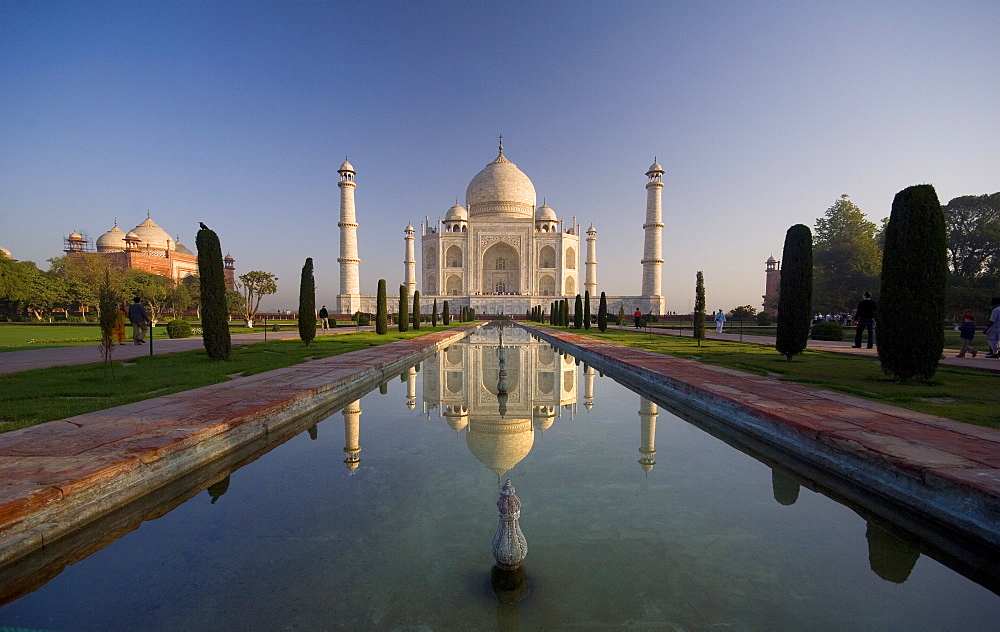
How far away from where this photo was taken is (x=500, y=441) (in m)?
3.42

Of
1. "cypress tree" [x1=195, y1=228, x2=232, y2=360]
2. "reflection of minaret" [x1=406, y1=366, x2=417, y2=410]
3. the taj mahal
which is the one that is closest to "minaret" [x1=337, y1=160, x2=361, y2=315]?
the taj mahal

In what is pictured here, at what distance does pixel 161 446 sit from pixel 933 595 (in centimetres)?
355

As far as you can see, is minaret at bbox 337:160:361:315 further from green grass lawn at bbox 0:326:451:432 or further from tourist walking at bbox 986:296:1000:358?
tourist walking at bbox 986:296:1000:358

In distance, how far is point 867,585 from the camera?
1.65 meters

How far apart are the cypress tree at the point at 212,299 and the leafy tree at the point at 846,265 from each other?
2672 cm

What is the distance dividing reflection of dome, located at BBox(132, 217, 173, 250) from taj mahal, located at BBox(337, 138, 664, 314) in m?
26.8

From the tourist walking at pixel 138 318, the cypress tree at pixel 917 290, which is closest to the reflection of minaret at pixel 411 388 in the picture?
the cypress tree at pixel 917 290

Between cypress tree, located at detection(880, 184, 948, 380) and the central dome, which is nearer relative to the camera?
cypress tree, located at detection(880, 184, 948, 380)

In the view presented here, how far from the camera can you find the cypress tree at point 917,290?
16.1 ft

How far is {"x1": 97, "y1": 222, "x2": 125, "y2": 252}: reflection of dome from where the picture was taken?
45812 millimetres

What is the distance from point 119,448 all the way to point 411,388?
11.1ft

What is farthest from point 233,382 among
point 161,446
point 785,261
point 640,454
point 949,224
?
point 949,224

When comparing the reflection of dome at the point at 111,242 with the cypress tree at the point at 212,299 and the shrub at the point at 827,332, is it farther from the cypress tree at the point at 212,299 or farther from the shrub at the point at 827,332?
the shrub at the point at 827,332

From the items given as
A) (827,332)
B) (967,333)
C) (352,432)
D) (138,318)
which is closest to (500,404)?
(352,432)
